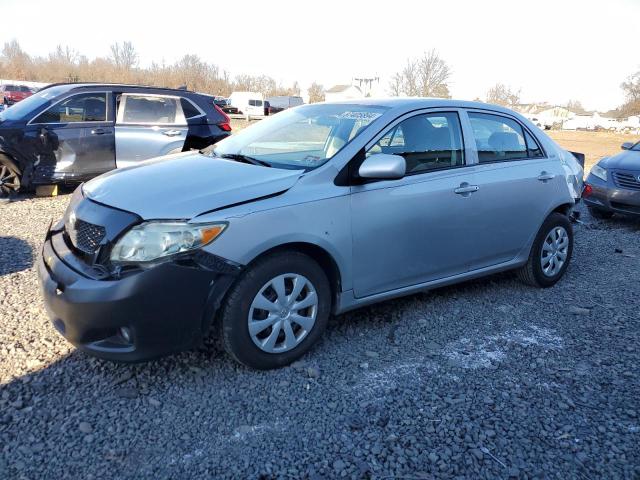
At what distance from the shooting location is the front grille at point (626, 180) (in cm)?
756

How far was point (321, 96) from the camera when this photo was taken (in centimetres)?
7588

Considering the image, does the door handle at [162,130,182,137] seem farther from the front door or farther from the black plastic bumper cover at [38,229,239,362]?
the black plastic bumper cover at [38,229,239,362]

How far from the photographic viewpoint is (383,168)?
3338 mm

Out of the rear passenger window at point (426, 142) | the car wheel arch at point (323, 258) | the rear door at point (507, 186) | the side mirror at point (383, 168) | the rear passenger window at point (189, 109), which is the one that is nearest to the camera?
the car wheel arch at point (323, 258)

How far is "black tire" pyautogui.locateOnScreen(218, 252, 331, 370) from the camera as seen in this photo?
118 inches

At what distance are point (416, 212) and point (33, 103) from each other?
6676mm

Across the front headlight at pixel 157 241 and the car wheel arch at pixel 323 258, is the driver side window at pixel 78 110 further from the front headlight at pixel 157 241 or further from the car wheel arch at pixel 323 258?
the car wheel arch at pixel 323 258

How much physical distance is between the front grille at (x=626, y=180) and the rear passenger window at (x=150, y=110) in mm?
6767

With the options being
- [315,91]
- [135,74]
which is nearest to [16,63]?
[135,74]

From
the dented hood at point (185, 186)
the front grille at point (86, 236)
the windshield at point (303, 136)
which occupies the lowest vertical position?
the front grille at point (86, 236)

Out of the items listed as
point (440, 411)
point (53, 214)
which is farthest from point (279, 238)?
point (53, 214)

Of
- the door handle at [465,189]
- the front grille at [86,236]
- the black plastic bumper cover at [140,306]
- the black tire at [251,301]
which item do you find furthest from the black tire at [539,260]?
the front grille at [86,236]

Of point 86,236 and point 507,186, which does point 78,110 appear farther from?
point 507,186

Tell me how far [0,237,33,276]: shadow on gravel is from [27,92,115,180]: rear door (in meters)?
2.27
